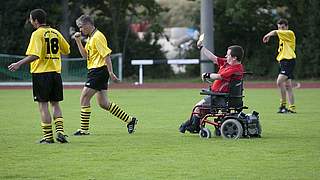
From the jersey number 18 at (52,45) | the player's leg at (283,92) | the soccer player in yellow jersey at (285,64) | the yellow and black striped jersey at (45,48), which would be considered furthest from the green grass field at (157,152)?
the jersey number 18 at (52,45)

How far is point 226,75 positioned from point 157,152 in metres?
2.34

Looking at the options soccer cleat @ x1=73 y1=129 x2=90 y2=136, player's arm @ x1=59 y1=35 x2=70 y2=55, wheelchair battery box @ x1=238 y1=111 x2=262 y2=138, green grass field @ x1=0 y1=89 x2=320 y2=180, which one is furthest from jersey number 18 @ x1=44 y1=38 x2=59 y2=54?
wheelchair battery box @ x1=238 y1=111 x2=262 y2=138

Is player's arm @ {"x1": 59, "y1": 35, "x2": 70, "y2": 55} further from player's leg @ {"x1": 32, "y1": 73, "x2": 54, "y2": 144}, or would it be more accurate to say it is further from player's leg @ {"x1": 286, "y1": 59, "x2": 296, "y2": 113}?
player's leg @ {"x1": 286, "y1": 59, "x2": 296, "y2": 113}

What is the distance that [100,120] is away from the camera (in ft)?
56.2

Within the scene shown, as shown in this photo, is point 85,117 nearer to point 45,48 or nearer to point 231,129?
point 45,48

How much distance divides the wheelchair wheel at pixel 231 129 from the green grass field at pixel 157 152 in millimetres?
172

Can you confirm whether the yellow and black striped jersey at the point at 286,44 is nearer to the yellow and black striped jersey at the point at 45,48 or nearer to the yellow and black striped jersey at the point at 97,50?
the yellow and black striped jersey at the point at 97,50

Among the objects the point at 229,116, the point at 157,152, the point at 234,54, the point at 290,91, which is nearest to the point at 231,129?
the point at 229,116

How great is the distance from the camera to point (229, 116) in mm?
12945

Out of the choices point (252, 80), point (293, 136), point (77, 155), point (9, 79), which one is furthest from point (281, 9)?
point (77, 155)

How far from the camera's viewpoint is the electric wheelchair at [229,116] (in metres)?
12.9

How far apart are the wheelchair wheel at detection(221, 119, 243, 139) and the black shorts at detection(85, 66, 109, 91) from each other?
7.61ft

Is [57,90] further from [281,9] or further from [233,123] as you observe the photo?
[281,9]

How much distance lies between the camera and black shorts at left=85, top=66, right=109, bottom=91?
1395 centimetres
